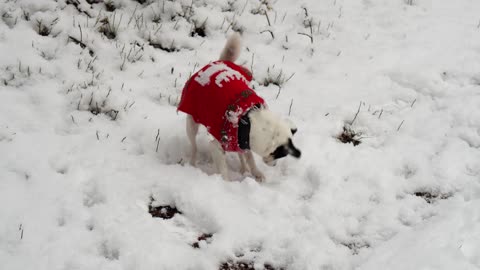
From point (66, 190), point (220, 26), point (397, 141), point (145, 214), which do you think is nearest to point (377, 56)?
point (397, 141)

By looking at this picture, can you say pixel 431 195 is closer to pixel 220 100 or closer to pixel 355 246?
pixel 355 246

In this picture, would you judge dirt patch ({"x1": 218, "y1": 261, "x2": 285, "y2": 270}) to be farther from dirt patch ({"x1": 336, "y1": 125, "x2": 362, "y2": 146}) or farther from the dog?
dirt patch ({"x1": 336, "y1": 125, "x2": 362, "y2": 146})

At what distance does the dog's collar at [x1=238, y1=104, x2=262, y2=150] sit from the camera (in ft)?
10.5

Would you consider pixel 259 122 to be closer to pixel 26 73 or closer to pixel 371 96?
pixel 371 96

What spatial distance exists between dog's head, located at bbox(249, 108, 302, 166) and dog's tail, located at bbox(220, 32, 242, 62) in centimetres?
86

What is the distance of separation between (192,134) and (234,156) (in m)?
0.48

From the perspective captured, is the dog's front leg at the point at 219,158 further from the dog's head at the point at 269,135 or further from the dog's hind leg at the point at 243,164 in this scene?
the dog's head at the point at 269,135

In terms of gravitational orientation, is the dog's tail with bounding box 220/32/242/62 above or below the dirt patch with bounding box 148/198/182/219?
above

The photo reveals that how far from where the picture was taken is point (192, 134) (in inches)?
147

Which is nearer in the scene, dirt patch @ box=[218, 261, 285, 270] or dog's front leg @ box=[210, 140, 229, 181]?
dirt patch @ box=[218, 261, 285, 270]

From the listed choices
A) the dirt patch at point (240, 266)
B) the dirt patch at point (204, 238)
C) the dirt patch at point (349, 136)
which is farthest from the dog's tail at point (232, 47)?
the dirt patch at point (240, 266)

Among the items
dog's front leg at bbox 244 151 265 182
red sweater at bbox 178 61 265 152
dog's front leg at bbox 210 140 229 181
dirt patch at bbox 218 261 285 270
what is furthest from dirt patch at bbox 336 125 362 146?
dirt patch at bbox 218 261 285 270

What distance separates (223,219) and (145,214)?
0.56 metres

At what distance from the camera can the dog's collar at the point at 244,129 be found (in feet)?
→ 10.5
